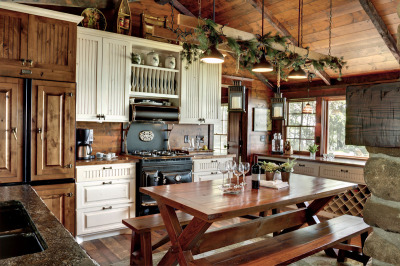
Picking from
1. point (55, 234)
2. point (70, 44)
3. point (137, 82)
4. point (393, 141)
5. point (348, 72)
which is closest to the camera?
point (393, 141)

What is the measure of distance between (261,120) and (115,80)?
11.5 feet

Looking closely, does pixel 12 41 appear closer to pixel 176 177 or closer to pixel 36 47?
pixel 36 47

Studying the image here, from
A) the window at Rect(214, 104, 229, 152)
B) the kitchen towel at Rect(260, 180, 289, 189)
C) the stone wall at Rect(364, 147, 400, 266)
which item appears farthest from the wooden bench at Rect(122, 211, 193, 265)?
the window at Rect(214, 104, 229, 152)

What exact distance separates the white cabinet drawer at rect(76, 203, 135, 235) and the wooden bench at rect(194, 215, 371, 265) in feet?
6.71

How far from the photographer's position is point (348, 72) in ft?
18.4

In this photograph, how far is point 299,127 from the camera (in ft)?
21.8

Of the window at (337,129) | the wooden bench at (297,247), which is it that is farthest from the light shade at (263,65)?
the window at (337,129)

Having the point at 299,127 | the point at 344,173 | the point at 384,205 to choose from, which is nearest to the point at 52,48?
the point at 384,205

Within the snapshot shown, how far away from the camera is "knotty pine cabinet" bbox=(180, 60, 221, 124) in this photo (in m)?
5.14

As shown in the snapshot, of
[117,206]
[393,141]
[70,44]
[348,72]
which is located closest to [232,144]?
[348,72]

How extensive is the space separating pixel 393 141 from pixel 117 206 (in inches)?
146

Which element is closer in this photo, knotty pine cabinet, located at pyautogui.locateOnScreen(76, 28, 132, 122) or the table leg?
the table leg

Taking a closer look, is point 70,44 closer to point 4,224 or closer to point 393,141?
point 4,224

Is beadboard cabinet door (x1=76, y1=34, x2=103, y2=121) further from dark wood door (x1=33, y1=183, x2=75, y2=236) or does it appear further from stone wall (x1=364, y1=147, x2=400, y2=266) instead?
stone wall (x1=364, y1=147, x2=400, y2=266)
